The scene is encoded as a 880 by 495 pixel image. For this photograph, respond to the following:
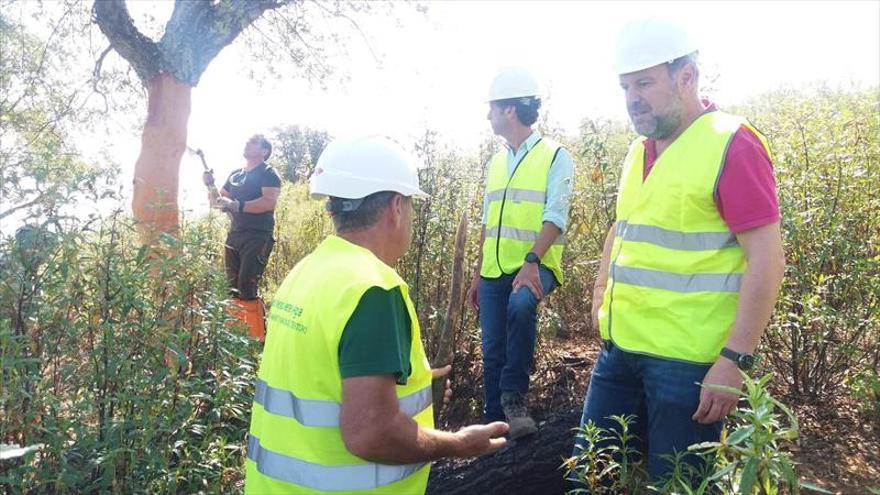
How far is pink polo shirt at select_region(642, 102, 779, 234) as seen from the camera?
1.97 meters

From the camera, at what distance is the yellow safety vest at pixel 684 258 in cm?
208

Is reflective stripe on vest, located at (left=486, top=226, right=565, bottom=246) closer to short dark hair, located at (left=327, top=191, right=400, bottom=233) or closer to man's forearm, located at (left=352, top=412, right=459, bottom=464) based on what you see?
short dark hair, located at (left=327, top=191, right=400, bottom=233)

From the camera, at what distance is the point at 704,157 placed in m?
2.06

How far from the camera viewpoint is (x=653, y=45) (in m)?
2.18

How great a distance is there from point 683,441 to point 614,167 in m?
3.13

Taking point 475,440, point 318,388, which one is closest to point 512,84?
point 475,440

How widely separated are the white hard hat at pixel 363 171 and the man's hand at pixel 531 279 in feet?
5.29

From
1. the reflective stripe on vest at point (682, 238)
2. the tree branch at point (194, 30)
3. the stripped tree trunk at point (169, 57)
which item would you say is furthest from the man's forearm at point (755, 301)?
the tree branch at point (194, 30)

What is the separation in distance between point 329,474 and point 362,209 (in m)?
0.71

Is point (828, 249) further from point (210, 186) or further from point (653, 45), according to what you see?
point (210, 186)

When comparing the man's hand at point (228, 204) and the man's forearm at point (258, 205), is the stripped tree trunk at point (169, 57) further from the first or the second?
the man's forearm at point (258, 205)

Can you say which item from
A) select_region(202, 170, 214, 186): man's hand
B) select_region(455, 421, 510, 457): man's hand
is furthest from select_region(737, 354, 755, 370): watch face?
select_region(202, 170, 214, 186): man's hand

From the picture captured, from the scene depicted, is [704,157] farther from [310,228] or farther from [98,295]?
[310,228]

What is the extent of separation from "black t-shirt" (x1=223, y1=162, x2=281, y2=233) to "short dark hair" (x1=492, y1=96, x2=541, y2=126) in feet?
9.91
